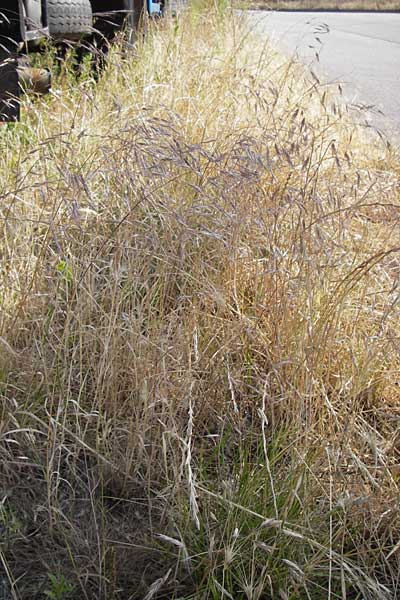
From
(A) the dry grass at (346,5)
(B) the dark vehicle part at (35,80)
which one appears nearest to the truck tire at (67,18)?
(B) the dark vehicle part at (35,80)

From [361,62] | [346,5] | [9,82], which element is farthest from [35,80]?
[346,5]

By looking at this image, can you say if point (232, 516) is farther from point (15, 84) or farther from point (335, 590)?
point (15, 84)

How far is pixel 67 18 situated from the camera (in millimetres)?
4273

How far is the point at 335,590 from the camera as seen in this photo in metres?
1.54

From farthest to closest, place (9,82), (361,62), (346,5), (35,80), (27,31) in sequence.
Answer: (346,5) → (361,62) → (35,80) → (27,31) → (9,82)

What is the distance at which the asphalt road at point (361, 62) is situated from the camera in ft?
19.0

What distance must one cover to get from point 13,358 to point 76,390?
0.18 meters

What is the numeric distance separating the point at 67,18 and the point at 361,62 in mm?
6867

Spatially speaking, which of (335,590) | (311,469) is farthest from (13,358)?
(335,590)

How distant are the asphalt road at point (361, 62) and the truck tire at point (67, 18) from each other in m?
1.30

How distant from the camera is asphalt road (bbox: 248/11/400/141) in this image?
579 cm

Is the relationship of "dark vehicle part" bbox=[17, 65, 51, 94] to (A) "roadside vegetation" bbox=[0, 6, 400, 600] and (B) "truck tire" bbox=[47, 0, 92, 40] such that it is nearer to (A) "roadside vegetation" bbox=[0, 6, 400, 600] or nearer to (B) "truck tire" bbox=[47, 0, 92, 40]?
(B) "truck tire" bbox=[47, 0, 92, 40]

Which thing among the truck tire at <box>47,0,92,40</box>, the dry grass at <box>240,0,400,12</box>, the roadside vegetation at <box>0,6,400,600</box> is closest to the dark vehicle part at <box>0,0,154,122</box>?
the truck tire at <box>47,0,92,40</box>

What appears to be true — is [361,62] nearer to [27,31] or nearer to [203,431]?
[27,31]
